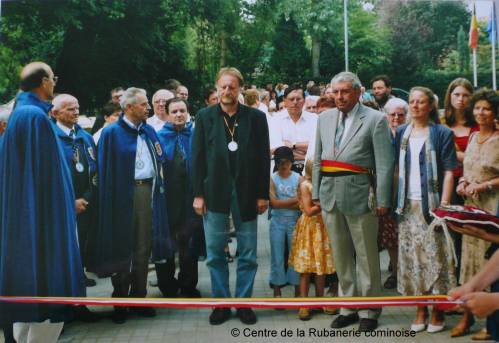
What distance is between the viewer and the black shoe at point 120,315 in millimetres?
3686

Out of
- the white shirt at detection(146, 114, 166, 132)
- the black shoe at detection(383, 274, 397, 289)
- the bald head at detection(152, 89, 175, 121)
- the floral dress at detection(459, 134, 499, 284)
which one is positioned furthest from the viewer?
the black shoe at detection(383, 274, 397, 289)

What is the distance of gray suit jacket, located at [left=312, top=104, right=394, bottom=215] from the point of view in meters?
3.56

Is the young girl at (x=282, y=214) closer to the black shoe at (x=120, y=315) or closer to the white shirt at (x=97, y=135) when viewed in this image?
the black shoe at (x=120, y=315)

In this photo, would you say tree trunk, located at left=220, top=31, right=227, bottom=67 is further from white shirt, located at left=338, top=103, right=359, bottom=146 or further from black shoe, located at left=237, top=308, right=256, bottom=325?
black shoe, located at left=237, top=308, right=256, bottom=325

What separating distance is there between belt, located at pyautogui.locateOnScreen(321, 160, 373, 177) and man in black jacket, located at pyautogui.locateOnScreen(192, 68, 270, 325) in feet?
1.16

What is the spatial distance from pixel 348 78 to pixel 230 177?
0.88 m

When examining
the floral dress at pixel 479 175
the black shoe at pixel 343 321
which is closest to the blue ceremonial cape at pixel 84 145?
the black shoe at pixel 343 321

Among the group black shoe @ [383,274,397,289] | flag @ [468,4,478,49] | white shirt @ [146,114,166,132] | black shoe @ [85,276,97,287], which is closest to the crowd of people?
black shoe @ [85,276,97,287]

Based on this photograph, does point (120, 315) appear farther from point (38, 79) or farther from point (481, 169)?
point (481, 169)

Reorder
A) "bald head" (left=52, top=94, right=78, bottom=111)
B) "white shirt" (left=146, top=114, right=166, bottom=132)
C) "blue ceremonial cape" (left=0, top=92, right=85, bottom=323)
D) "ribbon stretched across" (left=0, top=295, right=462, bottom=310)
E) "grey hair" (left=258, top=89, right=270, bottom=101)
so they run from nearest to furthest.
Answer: "ribbon stretched across" (left=0, top=295, right=462, bottom=310), "blue ceremonial cape" (left=0, top=92, right=85, bottom=323), "bald head" (left=52, top=94, right=78, bottom=111), "grey hair" (left=258, top=89, right=270, bottom=101), "white shirt" (left=146, top=114, right=166, bottom=132)

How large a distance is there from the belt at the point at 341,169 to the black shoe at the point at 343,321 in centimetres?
81

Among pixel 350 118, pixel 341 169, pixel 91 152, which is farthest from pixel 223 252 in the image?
pixel 350 118

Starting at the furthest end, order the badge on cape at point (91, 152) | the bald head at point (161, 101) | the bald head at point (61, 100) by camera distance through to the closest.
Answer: the bald head at point (161, 101) < the badge on cape at point (91, 152) < the bald head at point (61, 100)

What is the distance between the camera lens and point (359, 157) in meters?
3.59
